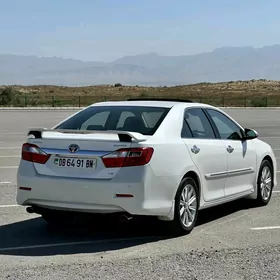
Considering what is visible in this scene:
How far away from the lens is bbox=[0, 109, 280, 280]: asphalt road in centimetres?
618

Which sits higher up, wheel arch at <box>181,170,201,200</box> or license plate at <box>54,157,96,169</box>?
license plate at <box>54,157,96,169</box>

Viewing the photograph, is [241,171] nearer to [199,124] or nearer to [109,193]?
[199,124]

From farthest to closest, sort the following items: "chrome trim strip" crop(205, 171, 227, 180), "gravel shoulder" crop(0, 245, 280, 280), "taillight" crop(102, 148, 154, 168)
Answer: "chrome trim strip" crop(205, 171, 227, 180) < "taillight" crop(102, 148, 154, 168) < "gravel shoulder" crop(0, 245, 280, 280)

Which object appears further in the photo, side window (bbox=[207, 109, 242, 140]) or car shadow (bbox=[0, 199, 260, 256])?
side window (bbox=[207, 109, 242, 140])

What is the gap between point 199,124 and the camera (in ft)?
28.6

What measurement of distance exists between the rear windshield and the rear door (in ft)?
1.44

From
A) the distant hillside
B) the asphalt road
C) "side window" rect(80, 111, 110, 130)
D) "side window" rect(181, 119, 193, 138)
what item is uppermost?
the distant hillside

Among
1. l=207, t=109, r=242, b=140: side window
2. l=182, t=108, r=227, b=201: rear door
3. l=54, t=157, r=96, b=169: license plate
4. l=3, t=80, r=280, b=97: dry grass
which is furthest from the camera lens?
l=3, t=80, r=280, b=97: dry grass

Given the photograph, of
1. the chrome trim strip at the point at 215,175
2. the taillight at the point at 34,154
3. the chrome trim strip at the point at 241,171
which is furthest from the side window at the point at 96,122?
the chrome trim strip at the point at 241,171

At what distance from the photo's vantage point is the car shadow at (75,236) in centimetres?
711

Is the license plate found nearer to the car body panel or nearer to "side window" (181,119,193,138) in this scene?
the car body panel

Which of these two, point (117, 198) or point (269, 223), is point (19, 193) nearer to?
point (117, 198)

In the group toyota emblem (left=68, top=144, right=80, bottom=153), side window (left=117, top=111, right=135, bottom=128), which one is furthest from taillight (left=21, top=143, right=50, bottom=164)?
side window (left=117, top=111, right=135, bottom=128)

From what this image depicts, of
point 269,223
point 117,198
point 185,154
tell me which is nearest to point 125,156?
point 117,198
